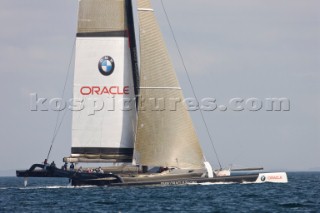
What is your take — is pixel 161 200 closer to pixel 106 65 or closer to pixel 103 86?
pixel 103 86

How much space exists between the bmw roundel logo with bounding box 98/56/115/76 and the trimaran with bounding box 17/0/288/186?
7 centimetres

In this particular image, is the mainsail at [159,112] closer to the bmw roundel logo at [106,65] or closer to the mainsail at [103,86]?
the mainsail at [103,86]

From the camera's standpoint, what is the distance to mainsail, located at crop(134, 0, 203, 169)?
181ft

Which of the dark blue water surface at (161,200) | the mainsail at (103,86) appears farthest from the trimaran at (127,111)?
the dark blue water surface at (161,200)

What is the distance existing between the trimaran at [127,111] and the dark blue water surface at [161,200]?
132cm

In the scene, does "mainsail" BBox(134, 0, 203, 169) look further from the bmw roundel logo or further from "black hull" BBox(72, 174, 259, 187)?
the bmw roundel logo

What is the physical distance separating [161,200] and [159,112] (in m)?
9.35

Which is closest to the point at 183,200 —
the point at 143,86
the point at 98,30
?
the point at 143,86

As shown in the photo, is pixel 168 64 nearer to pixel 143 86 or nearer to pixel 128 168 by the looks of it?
pixel 143 86

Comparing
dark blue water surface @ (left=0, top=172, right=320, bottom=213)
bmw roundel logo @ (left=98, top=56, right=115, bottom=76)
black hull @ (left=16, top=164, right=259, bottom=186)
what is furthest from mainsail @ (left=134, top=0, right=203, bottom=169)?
bmw roundel logo @ (left=98, top=56, right=115, bottom=76)

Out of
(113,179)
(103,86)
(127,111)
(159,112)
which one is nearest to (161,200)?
(113,179)

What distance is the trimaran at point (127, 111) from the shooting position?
5516cm

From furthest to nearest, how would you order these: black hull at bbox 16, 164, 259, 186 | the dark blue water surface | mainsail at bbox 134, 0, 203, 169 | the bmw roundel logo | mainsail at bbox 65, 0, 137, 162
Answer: the bmw roundel logo < mainsail at bbox 65, 0, 137, 162 < mainsail at bbox 134, 0, 203, 169 < black hull at bbox 16, 164, 259, 186 < the dark blue water surface

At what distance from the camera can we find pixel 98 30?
56.0 m
